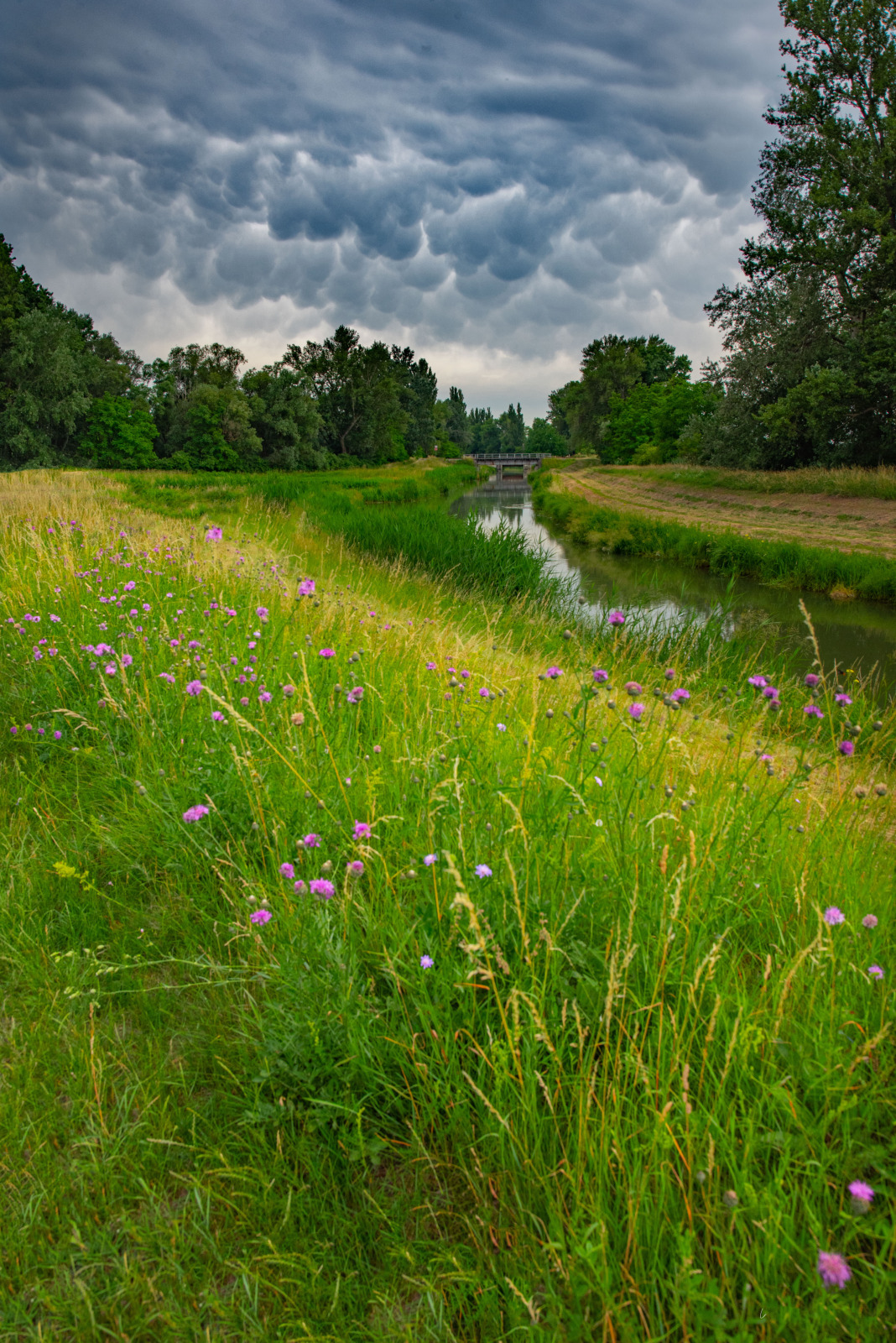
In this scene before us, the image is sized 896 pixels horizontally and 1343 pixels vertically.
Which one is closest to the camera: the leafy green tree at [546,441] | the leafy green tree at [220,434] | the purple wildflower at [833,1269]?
the purple wildflower at [833,1269]

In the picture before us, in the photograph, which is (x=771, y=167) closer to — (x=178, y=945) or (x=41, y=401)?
(x=178, y=945)

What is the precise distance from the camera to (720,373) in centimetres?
2977

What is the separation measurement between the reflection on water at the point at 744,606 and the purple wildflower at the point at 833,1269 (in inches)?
265

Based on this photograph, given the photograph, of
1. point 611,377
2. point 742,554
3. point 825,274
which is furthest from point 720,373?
point 611,377

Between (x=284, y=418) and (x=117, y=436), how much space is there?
11.8 metres

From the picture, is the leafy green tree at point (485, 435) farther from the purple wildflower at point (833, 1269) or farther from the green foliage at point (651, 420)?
the purple wildflower at point (833, 1269)

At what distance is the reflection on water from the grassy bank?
0.35 m

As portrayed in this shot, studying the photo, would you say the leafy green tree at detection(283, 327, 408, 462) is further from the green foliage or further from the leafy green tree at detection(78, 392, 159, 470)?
the green foliage

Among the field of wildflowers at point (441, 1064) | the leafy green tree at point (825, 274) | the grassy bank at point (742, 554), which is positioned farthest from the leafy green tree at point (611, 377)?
the field of wildflowers at point (441, 1064)

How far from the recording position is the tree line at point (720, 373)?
2428 centimetres

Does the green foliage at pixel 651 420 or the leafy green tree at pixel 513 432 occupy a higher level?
the leafy green tree at pixel 513 432

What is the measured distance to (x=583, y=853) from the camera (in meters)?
2.05

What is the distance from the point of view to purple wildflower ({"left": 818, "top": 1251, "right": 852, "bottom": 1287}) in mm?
925

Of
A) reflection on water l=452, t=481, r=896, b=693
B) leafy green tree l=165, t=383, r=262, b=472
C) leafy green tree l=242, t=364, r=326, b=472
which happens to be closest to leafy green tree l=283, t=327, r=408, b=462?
leafy green tree l=242, t=364, r=326, b=472
